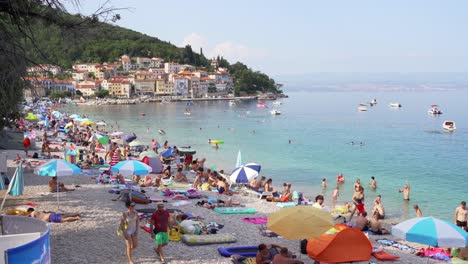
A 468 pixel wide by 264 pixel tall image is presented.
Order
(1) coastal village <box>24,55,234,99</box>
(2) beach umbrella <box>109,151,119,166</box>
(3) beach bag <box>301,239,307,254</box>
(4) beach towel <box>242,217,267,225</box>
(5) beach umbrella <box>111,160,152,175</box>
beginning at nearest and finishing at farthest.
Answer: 1. (3) beach bag <box>301,239,307,254</box>
2. (4) beach towel <box>242,217,267,225</box>
3. (5) beach umbrella <box>111,160,152,175</box>
4. (2) beach umbrella <box>109,151,119,166</box>
5. (1) coastal village <box>24,55,234,99</box>

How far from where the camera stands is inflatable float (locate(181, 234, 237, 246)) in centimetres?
984

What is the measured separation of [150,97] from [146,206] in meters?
120

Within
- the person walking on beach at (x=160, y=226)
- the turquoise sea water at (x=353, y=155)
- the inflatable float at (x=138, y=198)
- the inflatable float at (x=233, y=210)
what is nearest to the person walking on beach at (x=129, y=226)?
the person walking on beach at (x=160, y=226)

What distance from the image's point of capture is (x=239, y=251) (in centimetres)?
952

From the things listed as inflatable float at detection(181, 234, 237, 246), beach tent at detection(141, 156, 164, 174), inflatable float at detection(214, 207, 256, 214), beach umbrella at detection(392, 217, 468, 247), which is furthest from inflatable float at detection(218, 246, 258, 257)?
beach tent at detection(141, 156, 164, 174)

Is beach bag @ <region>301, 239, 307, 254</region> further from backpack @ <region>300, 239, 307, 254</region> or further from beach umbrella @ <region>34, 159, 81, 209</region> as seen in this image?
beach umbrella @ <region>34, 159, 81, 209</region>

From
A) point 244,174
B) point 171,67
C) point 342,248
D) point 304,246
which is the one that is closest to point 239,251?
point 304,246

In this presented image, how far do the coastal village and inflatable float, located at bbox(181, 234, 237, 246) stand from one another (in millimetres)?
108372

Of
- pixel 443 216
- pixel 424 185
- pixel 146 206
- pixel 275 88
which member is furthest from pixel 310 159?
pixel 275 88

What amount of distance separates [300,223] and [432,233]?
7.09ft

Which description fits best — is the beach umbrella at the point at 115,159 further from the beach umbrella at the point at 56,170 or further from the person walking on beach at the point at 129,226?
the person walking on beach at the point at 129,226

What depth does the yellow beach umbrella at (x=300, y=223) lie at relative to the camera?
8477mm

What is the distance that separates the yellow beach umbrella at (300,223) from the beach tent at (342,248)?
31 centimetres

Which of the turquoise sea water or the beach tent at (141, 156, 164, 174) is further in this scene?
the turquoise sea water
